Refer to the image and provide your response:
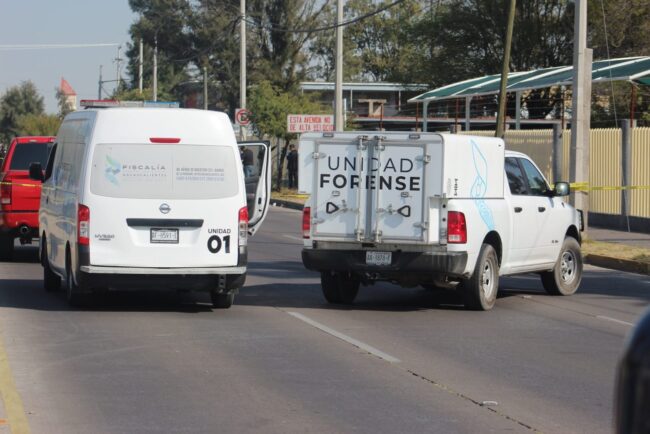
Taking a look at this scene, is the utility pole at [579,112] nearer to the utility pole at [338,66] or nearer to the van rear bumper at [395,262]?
the van rear bumper at [395,262]

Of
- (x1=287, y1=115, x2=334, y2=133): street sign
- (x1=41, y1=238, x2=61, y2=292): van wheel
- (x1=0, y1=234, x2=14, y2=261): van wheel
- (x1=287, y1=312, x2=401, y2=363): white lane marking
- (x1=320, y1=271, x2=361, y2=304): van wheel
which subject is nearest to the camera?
(x1=287, y1=312, x2=401, y2=363): white lane marking

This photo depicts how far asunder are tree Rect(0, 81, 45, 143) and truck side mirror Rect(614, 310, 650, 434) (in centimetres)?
13385

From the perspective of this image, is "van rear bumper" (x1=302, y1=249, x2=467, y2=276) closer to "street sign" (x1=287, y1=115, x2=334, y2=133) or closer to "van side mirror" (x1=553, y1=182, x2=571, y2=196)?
"van side mirror" (x1=553, y1=182, x2=571, y2=196)

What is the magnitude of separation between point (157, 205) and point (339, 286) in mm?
2590

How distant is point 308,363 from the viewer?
381 inches

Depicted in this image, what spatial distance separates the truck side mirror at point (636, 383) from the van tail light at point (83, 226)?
34.6 feet

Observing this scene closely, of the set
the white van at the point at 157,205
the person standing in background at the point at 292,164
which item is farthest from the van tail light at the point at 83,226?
the person standing in background at the point at 292,164

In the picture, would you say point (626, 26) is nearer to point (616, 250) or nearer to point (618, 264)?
point (616, 250)

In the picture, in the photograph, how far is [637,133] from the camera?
2706 centimetres

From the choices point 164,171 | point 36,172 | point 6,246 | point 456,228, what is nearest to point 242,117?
point 6,246

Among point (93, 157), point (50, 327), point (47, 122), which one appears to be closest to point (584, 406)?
point (50, 327)

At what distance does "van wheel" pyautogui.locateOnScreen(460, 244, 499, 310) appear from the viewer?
43.5 ft

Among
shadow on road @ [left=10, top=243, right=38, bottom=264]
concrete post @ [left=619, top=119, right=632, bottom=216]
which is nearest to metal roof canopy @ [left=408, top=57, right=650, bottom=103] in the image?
concrete post @ [left=619, top=119, right=632, bottom=216]

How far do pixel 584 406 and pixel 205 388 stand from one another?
2719mm
